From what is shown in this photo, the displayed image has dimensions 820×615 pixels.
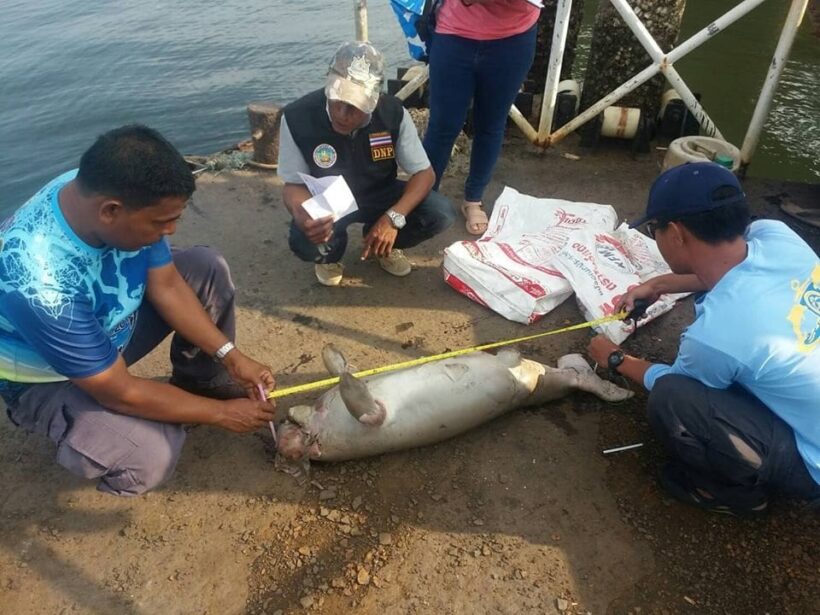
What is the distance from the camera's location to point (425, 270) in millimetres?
4148

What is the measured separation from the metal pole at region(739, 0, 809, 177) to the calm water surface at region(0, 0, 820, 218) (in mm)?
1169

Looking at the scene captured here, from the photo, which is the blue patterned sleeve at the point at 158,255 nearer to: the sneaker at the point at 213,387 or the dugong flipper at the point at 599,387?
the sneaker at the point at 213,387

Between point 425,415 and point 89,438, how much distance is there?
1.48 m

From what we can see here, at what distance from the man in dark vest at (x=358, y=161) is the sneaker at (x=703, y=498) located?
2.02 metres

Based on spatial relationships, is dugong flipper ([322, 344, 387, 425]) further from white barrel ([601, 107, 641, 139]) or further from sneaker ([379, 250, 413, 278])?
white barrel ([601, 107, 641, 139])

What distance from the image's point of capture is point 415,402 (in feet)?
9.32

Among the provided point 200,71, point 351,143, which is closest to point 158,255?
point 351,143

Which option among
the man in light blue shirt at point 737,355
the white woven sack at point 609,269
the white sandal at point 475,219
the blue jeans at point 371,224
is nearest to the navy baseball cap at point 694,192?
the man in light blue shirt at point 737,355

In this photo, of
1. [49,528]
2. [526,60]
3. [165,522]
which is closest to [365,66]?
[526,60]

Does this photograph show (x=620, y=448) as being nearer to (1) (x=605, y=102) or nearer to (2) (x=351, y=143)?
(2) (x=351, y=143)

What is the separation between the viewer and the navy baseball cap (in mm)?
2215

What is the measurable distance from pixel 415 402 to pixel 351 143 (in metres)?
1.67

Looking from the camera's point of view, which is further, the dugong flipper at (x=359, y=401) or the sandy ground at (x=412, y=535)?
the dugong flipper at (x=359, y=401)

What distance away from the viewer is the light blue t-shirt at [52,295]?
1.98m
